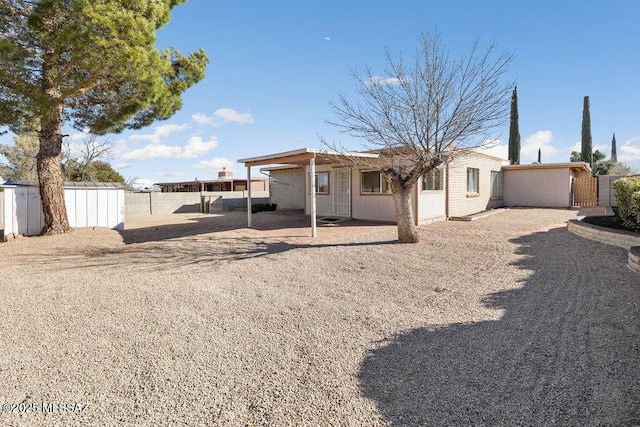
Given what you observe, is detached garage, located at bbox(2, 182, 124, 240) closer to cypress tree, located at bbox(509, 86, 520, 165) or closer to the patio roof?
the patio roof

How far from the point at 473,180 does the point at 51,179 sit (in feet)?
51.8

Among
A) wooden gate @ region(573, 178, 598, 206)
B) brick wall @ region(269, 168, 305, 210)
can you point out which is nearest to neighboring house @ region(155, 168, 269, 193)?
brick wall @ region(269, 168, 305, 210)

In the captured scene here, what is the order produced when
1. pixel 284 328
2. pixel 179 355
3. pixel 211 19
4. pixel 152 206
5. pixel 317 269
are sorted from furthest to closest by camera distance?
pixel 152 206, pixel 211 19, pixel 317 269, pixel 284 328, pixel 179 355

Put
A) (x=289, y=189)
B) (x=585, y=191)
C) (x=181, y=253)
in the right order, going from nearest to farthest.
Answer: (x=181, y=253)
(x=585, y=191)
(x=289, y=189)

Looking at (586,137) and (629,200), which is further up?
(586,137)

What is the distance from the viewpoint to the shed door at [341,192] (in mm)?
14177

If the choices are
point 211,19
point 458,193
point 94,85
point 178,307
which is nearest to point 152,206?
point 94,85

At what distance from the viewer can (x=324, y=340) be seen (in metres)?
3.53

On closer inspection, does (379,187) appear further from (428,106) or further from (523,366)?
(523,366)

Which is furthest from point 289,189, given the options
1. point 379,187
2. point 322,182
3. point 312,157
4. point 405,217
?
point 405,217

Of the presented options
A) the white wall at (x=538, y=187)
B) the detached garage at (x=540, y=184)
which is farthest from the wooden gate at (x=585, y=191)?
the white wall at (x=538, y=187)

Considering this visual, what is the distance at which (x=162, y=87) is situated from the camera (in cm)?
986

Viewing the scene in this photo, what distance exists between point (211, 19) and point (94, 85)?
3755mm

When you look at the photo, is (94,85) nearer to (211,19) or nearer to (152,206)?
(211,19)
